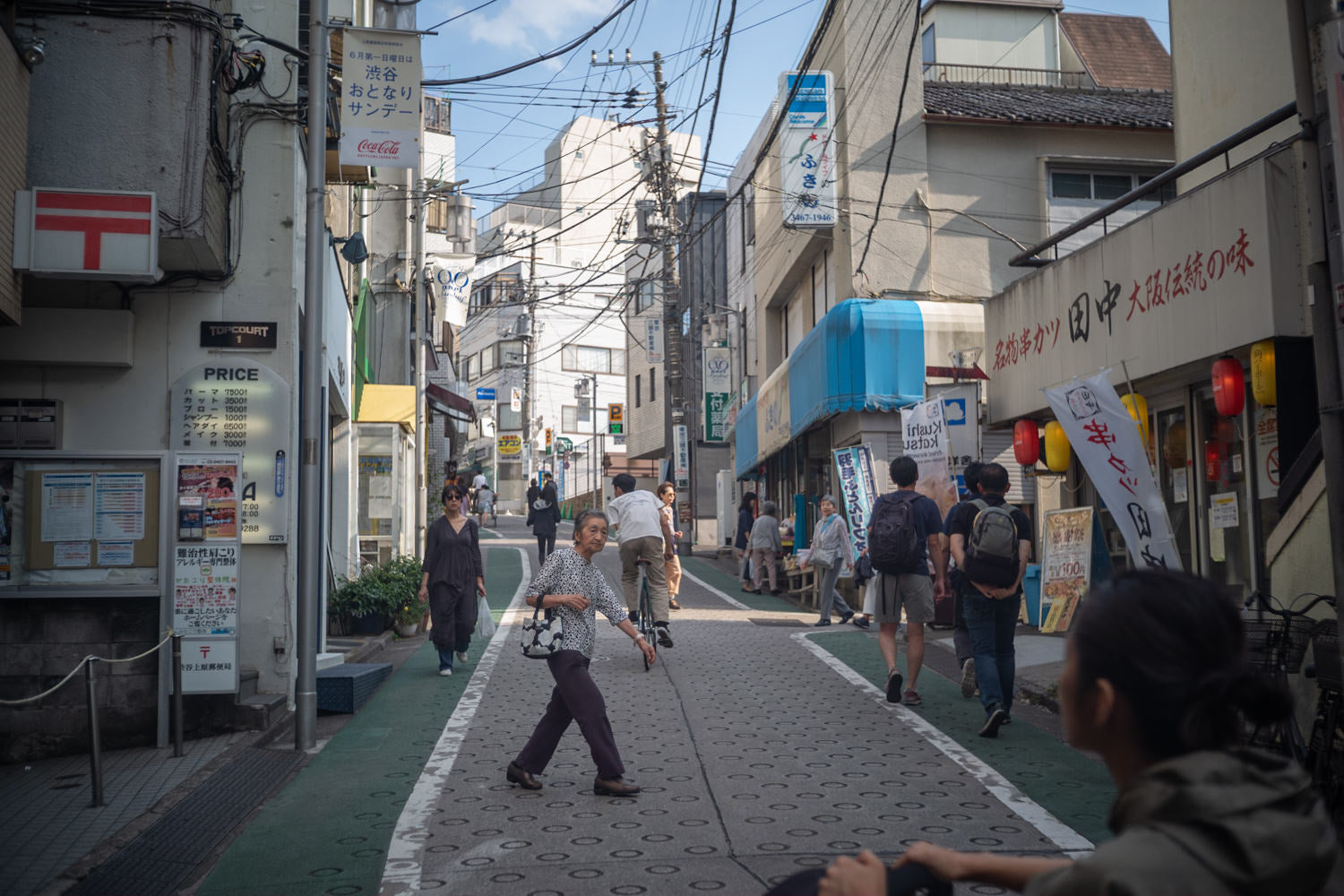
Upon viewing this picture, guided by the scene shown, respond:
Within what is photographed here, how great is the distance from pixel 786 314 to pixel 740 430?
451cm

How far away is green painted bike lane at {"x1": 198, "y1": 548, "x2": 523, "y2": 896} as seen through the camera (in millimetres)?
5246

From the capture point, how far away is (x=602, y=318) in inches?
2598

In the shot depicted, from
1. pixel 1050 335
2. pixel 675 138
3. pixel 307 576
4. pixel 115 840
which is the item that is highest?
pixel 675 138

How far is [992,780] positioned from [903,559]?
112 inches

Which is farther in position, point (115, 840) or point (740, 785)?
point (740, 785)

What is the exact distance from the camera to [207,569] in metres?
8.93

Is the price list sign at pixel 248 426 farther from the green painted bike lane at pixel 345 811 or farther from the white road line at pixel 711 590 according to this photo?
the white road line at pixel 711 590

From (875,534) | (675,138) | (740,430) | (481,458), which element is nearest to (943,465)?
(875,534)

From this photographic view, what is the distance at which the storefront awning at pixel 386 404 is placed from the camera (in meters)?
19.2

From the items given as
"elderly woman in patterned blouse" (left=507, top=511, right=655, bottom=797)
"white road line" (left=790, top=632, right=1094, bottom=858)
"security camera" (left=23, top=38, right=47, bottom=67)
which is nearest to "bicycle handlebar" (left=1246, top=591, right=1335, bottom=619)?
"white road line" (left=790, top=632, right=1094, bottom=858)

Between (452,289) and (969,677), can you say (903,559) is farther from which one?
(452,289)

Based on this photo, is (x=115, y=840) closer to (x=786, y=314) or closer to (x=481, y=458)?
(x=786, y=314)

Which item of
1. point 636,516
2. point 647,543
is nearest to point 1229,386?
point 647,543

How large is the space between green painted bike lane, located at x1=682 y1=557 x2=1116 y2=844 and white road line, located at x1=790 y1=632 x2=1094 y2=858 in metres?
0.06
